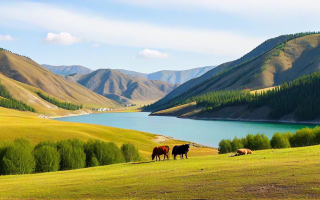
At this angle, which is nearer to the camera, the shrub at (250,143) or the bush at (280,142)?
the bush at (280,142)

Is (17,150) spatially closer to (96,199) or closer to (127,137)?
(96,199)

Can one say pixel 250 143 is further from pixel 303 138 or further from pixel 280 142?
pixel 303 138

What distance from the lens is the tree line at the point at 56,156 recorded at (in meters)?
44.2

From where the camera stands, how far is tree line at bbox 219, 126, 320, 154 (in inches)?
2496

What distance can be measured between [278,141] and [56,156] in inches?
1633

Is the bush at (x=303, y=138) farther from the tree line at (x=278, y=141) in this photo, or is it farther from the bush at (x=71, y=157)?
the bush at (x=71, y=157)

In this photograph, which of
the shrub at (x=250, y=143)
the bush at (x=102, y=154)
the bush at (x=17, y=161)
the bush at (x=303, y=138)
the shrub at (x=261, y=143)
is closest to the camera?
the bush at (x=17, y=161)

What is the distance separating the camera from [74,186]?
23359 mm

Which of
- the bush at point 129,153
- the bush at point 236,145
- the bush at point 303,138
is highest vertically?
the bush at point 303,138

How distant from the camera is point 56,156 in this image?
159ft

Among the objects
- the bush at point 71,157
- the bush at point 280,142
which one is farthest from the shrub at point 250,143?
the bush at point 71,157

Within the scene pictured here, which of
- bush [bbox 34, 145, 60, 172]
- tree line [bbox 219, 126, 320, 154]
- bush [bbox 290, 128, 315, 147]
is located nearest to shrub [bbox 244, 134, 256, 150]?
tree line [bbox 219, 126, 320, 154]

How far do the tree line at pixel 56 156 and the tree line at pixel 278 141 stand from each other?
1947 cm

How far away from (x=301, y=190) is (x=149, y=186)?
353 inches
